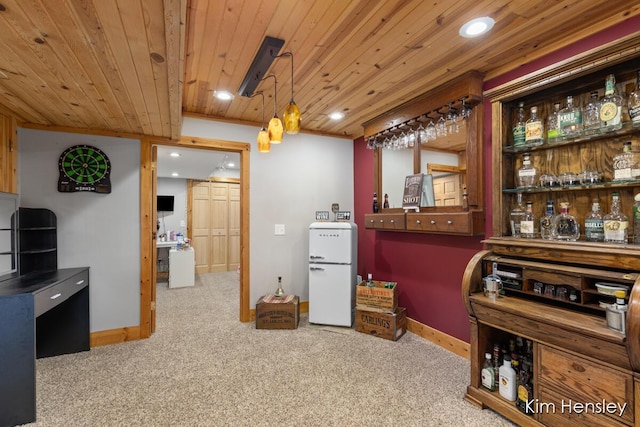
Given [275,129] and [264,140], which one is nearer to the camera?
[275,129]

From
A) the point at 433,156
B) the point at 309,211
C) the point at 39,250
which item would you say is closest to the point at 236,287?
the point at 309,211

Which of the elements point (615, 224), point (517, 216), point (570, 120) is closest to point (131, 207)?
point (517, 216)

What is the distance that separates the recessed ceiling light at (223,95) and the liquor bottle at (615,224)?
9.83 ft

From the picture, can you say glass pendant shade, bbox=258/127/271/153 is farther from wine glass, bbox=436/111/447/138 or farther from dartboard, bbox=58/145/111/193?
dartboard, bbox=58/145/111/193

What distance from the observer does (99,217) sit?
10.1 ft

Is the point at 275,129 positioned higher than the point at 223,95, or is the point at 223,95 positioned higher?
the point at 223,95

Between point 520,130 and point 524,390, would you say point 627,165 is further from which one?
point 524,390

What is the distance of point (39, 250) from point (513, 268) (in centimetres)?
394

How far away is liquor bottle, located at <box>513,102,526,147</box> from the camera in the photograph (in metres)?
2.15

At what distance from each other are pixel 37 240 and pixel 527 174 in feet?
13.8

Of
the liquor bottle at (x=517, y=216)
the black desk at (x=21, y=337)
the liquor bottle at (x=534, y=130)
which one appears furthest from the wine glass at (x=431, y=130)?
the black desk at (x=21, y=337)

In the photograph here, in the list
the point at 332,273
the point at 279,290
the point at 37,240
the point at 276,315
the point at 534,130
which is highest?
the point at 534,130

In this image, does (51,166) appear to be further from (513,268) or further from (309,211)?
(513,268)

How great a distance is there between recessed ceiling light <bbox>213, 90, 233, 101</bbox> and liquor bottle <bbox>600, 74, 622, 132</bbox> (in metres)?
2.78
